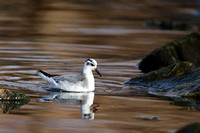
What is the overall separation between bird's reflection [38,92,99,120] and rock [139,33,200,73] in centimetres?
544

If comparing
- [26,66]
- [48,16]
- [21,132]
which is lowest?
[21,132]

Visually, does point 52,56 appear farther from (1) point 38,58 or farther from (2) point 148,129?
(2) point 148,129

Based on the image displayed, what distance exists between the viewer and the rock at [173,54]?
60.0 feet

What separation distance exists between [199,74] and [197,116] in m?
3.69

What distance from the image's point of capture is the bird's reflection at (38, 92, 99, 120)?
36.0ft

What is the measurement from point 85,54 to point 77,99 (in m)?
7.67

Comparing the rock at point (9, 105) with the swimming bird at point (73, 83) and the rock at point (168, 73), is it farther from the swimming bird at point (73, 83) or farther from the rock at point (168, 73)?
the rock at point (168, 73)

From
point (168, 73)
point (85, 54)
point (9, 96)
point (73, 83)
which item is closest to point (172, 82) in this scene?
point (168, 73)

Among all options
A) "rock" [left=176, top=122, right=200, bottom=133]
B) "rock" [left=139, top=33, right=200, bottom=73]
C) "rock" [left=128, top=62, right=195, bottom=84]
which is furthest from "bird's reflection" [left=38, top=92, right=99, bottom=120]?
"rock" [left=139, top=33, right=200, bottom=73]

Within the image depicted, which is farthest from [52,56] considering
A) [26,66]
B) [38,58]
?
[26,66]

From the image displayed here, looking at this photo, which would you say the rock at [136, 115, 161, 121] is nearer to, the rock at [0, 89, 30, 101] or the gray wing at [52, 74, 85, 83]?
the rock at [0, 89, 30, 101]

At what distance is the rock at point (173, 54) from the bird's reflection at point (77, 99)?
544cm

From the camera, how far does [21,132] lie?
885 cm

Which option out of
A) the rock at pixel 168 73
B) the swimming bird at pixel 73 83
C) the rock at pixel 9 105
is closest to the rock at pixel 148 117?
the rock at pixel 9 105
